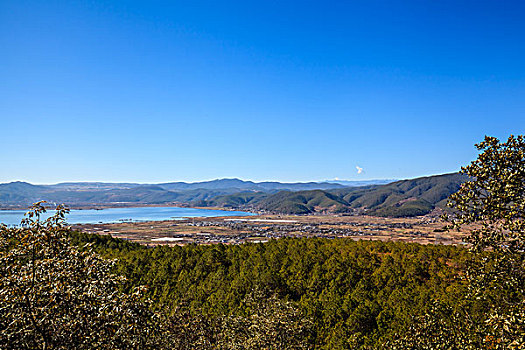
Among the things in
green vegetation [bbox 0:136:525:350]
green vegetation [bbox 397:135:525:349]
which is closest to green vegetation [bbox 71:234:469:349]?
green vegetation [bbox 0:136:525:350]

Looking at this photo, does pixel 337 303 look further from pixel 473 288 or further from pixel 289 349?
pixel 473 288

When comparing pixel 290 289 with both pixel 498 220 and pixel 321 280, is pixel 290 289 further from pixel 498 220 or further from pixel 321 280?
pixel 498 220

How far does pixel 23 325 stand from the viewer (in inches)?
489

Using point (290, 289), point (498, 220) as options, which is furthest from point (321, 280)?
point (498, 220)

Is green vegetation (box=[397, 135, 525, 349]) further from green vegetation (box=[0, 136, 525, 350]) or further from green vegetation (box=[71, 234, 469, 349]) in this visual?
green vegetation (box=[71, 234, 469, 349])

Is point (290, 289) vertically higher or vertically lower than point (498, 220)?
lower

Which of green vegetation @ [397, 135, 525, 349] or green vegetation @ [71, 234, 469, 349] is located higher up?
green vegetation @ [397, 135, 525, 349]

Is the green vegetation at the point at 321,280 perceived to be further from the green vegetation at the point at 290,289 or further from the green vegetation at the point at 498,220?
the green vegetation at the point at 498,220

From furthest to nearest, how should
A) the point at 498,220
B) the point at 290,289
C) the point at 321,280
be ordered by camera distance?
1. the point at 290,289
2. the point at 321,280
3. the point at 498,220

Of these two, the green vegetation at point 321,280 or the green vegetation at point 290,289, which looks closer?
the green vegetation at point 290,289

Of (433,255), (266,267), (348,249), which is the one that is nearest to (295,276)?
(266,267)

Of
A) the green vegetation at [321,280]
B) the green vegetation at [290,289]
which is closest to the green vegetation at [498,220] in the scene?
the green vegetation at [290,289]

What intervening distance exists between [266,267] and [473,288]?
128ft

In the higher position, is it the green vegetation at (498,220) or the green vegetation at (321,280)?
the green vegetation at (498,220)
